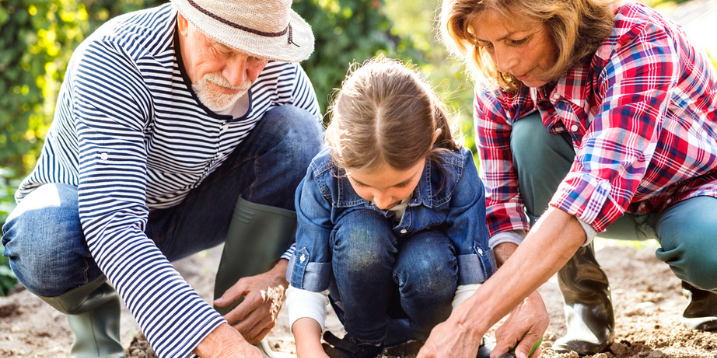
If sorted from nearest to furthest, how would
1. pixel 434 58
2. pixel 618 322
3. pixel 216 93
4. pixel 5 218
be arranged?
pixel 216 93, pixel 618 322, pixel 5 218, pixel 434 58

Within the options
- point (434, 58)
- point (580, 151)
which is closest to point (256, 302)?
point (580, 151)

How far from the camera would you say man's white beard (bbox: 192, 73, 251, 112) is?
1.81m

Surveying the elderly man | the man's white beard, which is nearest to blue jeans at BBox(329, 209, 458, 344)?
the elderly man

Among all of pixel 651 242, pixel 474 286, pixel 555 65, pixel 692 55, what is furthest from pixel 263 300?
pixel 651 242

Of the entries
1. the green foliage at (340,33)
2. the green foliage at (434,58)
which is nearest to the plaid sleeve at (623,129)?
the green foliage at (434,58)

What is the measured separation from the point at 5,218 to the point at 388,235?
2.38m

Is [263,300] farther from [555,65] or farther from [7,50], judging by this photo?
[7,50]

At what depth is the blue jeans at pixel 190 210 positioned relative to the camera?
5.90 feet

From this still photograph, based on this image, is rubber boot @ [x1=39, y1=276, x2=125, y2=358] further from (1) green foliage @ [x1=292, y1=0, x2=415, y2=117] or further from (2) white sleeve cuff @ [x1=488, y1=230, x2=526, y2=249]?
(1) green foliage @ [x1=292, y1=0, x2=415, y2=117]

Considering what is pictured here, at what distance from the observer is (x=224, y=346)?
1.53 m

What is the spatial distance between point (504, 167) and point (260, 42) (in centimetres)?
88

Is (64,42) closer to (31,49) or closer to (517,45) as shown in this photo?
(31,49)

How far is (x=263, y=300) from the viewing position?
1.89 meters

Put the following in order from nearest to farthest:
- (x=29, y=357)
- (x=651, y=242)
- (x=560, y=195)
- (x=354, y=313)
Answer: (x=560, y=195)
(x=354, y=313)
(x=29, y=357)
(x=651, y=242)
